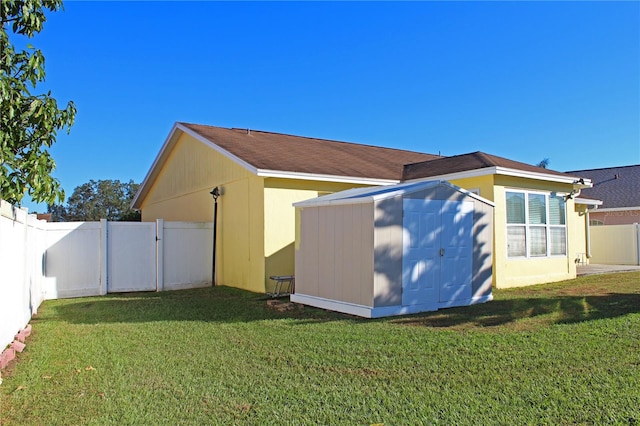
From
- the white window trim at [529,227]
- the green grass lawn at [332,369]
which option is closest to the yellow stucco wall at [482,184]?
the white window trim at [529,227]

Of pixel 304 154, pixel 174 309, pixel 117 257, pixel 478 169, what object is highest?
pixel 304 154

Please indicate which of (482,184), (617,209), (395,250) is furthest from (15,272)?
(617,209)

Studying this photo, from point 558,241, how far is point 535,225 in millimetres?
1149

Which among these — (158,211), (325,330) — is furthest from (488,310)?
(158,211)

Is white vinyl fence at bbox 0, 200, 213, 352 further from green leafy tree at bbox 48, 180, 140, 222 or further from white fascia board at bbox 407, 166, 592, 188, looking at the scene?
green leafy tree at bbox 48, 180, 140, 222

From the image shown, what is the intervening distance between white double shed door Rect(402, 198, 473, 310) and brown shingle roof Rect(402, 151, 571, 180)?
276 cm

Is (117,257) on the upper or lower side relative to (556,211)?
lower

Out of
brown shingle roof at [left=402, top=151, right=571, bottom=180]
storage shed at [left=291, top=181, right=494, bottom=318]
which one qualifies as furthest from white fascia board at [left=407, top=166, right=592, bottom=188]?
storage shed at [left=291, top=181, right=494, bottom=318]

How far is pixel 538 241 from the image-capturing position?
12.1 metres

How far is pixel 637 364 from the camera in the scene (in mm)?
4875

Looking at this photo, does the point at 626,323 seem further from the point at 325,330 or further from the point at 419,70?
the point at 419,70

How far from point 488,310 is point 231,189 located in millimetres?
7352

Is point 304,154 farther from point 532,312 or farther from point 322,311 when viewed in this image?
point 532,312

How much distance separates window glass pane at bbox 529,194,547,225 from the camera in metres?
12.0
